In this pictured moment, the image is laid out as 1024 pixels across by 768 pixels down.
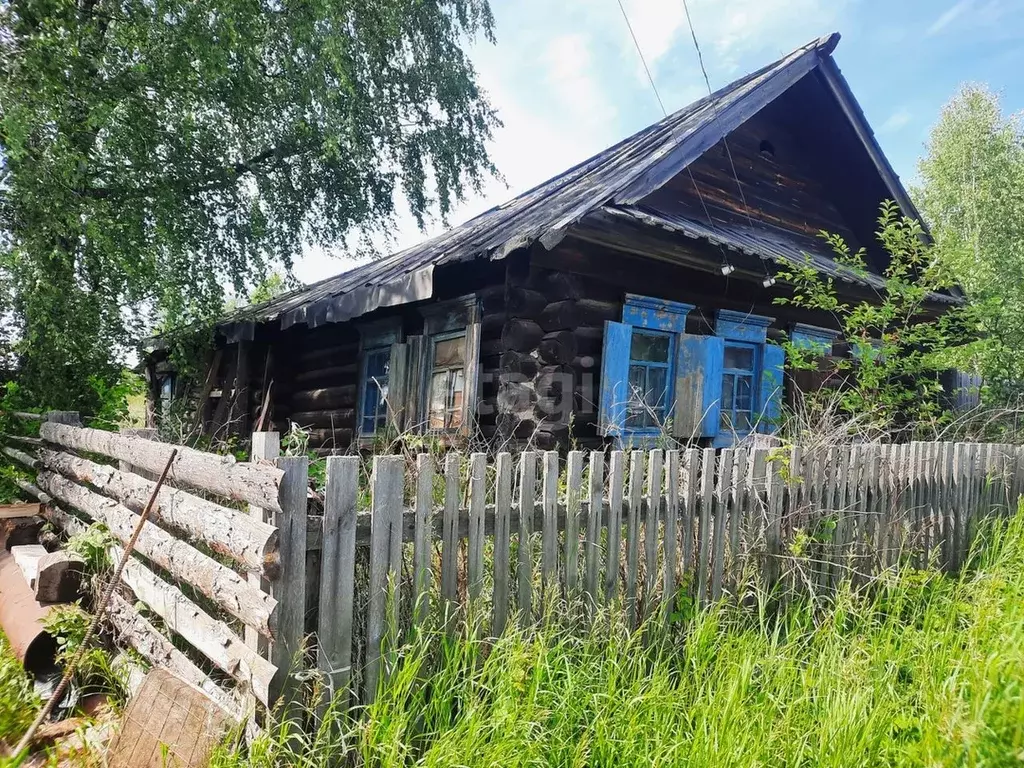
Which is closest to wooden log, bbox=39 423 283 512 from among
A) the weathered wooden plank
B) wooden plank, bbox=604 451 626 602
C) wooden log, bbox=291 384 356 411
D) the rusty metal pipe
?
the weathered wooden plank

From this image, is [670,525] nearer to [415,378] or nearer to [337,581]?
[337,581]

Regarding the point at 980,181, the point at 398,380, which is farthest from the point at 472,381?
the point at 980,181

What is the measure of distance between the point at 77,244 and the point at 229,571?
7.26 metres

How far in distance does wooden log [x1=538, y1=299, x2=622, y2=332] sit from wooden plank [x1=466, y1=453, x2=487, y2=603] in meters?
3.25

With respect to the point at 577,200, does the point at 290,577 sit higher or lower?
lower

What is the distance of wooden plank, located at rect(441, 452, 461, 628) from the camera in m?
2.52

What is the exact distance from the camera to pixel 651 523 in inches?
126

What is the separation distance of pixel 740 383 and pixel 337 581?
6162 mm

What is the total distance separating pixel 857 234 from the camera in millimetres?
9789

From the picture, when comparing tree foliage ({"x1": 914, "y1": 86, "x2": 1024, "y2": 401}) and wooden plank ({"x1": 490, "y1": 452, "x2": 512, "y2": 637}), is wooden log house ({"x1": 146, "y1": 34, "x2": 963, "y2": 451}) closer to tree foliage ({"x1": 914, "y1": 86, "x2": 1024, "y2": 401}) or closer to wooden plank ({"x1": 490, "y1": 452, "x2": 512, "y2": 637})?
wooden plank ({"x1": 490, "y1": 452, "x2": 512, "y2": 637})

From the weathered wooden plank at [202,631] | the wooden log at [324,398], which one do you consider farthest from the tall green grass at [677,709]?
the wooden log at [324,398]

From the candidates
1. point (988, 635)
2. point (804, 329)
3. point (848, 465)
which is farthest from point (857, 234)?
point (988, 635)

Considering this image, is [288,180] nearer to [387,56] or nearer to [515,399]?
[387,56]

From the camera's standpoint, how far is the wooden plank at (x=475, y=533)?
2576 mm
